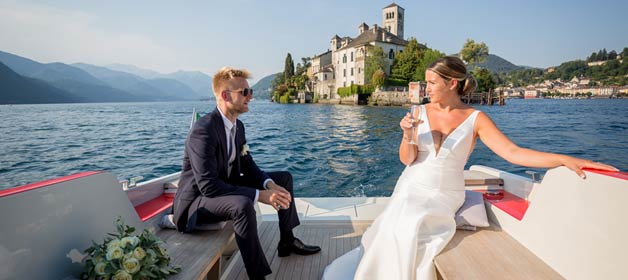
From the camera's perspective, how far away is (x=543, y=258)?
1816mm

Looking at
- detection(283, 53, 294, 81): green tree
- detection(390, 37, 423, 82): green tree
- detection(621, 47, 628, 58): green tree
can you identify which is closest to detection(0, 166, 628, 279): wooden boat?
detection(390, 37, 423, 82): green tree

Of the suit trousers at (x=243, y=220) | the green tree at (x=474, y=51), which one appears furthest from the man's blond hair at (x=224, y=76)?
the green tree at (x=474, y=51)

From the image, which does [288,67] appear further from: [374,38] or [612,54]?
[612,54]

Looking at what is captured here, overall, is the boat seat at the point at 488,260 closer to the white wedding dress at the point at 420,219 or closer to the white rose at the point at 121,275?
the white wedding dress at the point at 420,219

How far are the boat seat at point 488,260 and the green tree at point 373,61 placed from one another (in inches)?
2124

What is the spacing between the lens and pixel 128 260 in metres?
1.45

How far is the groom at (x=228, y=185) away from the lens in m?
2.12

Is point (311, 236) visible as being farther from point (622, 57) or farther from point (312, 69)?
point (622, 57)

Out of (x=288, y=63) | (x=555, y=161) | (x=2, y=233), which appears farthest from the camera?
(x=288, y=63)

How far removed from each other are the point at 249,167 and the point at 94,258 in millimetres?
1433

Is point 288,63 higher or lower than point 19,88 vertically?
higher

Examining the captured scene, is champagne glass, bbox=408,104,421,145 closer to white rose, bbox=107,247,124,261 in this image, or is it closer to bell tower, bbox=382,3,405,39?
white rose, bbox=107,247,124,261

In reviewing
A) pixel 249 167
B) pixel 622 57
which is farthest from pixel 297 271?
pixel 622 57

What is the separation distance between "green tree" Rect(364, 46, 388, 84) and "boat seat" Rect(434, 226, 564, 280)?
177 ft
